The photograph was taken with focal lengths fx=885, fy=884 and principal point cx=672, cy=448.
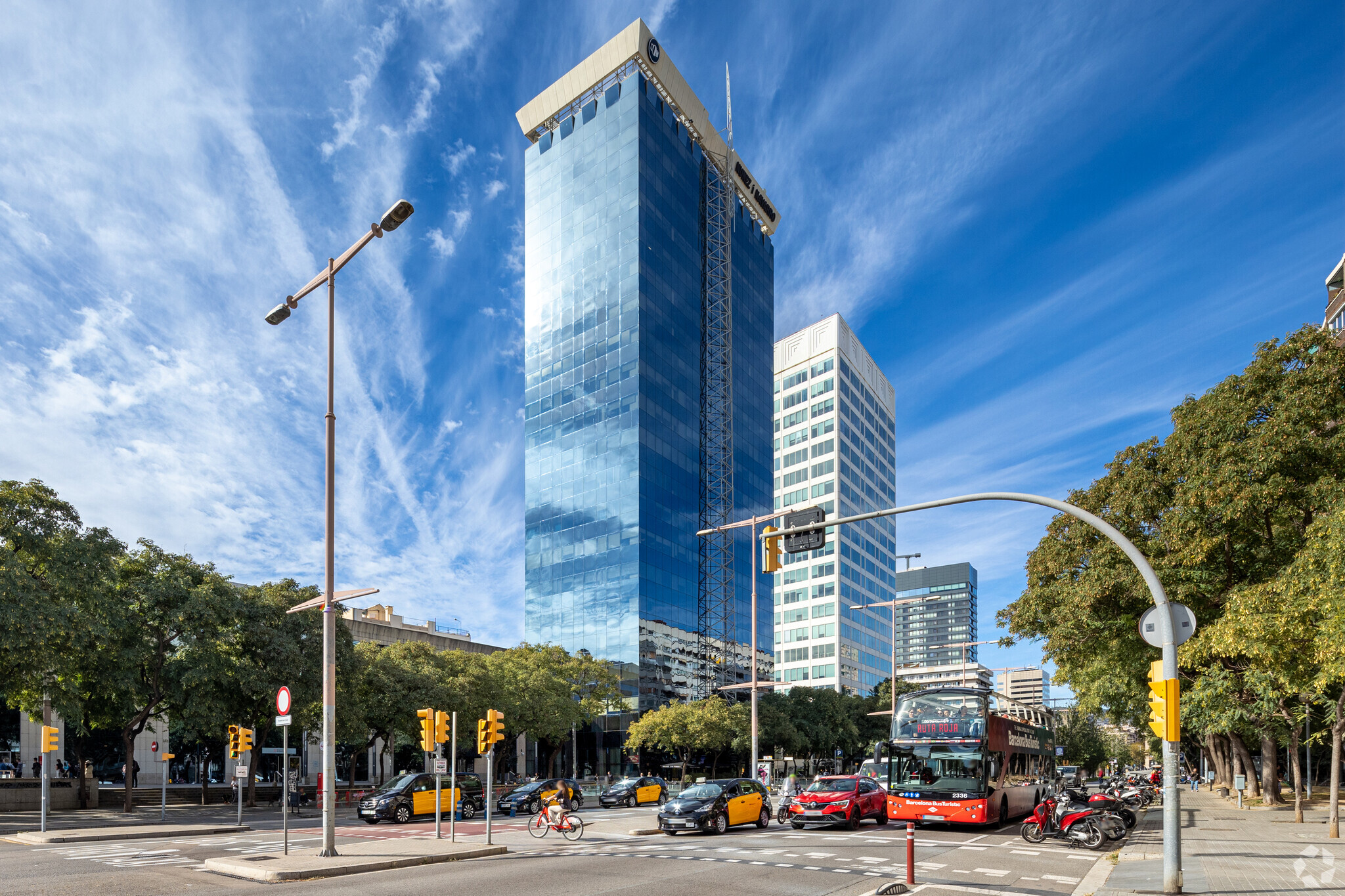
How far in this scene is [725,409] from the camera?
339 ft

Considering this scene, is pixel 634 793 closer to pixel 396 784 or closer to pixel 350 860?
pixel 396 784

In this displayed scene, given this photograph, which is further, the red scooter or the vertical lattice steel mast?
the vertical lattice steel mast

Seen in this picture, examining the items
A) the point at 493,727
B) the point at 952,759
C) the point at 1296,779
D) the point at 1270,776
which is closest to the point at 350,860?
the point at 493,727

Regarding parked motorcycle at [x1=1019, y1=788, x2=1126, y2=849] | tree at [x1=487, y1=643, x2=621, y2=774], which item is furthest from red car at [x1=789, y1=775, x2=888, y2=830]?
tree at [x1=487, y1=643, x2=621, y2=774]

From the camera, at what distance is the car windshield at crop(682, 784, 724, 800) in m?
26.8

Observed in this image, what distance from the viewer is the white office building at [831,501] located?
412ft

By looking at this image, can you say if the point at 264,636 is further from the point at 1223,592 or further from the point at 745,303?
the point at 745,303

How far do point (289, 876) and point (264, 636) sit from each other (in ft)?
83.4

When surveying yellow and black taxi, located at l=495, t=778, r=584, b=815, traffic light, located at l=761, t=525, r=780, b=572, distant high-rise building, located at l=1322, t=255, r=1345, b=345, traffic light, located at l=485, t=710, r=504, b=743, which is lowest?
yellow and black taxi, located at l=495, t=778, r=584, b=815

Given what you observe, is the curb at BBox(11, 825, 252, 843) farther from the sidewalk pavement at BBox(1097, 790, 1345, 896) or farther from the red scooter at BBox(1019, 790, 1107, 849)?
the sidewalk pavement at BBox(1097, 790, 1345, 896)

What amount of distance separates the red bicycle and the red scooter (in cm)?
1213

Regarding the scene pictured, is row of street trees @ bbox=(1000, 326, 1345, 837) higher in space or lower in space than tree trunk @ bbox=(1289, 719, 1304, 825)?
higher

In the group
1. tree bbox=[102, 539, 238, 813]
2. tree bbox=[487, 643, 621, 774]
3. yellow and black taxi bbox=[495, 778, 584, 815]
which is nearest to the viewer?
tree bbox=[102, 539, 238, 813]

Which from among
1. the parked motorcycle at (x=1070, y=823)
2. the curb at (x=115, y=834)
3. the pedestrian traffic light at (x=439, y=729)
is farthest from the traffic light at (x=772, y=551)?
the curb at (x=115, y=834)
